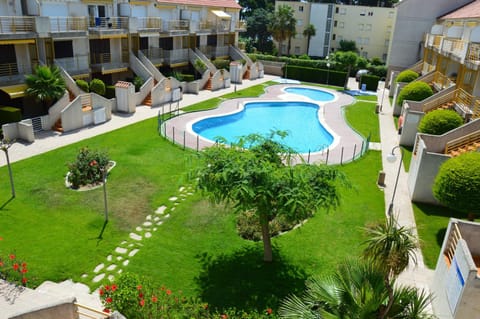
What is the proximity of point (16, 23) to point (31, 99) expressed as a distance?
512 cm

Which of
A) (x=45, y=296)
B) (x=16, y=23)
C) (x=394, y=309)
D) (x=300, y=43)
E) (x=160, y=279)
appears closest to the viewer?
(x=394, y=309)

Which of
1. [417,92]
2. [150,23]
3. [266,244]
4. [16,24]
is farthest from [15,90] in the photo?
[417,92]

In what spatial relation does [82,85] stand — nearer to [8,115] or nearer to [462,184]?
[8,115]

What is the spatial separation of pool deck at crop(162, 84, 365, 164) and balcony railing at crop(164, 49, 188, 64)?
809 centimetres

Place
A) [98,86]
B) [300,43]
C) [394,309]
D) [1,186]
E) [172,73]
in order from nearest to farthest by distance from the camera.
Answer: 1. [394,309]
2. [1,186]
3. [98,86]
4. [172,73]
5. [300,43]

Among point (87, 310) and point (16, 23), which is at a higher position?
point (16, 23)

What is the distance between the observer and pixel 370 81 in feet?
148

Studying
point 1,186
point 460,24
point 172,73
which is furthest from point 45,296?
point 460,24

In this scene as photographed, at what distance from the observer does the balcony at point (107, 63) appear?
1241 inches

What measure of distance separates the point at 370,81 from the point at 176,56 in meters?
22.2

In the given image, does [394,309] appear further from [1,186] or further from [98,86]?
[98,86]

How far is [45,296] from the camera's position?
11.1 metres

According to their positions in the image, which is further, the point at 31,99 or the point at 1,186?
the point at 31,99

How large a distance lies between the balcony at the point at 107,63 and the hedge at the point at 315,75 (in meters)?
22.8
